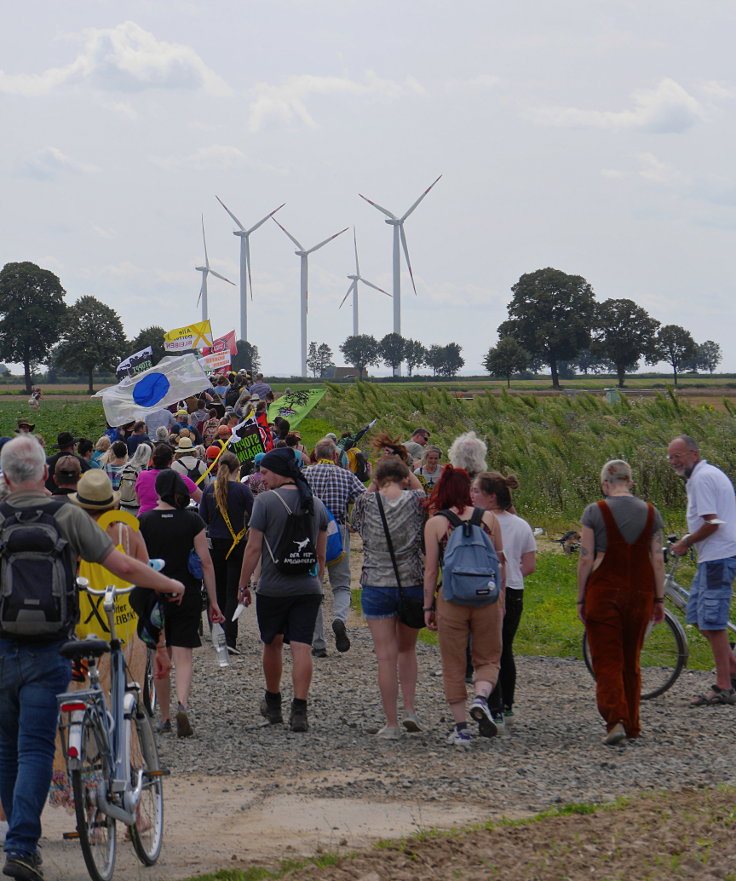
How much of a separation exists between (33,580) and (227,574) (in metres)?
6.90

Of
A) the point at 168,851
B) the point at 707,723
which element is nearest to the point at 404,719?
the point at 707,723

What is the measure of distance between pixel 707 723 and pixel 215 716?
12.6 ft

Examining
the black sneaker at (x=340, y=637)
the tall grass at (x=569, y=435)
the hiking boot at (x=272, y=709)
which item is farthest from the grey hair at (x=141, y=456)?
the hiking boot at (x=272, y=709)

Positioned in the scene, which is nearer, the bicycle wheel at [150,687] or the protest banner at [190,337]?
the bicycle wheel at [150,687]

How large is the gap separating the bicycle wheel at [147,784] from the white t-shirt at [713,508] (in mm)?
5170

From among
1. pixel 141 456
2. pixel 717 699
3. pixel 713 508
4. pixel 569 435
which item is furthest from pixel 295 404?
pixel 717 699

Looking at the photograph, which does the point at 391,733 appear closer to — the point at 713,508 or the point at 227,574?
the point at 713,508

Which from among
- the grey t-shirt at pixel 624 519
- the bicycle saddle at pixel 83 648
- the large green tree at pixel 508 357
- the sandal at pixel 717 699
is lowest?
the sandal at pixel 717 699

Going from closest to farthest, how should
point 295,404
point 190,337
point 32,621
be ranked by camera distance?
point 32,621 < point 295,404 < point 190,337

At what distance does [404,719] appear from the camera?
9117mm

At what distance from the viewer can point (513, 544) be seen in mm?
9461

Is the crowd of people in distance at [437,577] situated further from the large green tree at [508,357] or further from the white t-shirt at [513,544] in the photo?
the large green tree at [508,357]

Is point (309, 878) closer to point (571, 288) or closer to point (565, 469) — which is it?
point (565, 469)

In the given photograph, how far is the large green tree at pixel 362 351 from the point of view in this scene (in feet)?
538
